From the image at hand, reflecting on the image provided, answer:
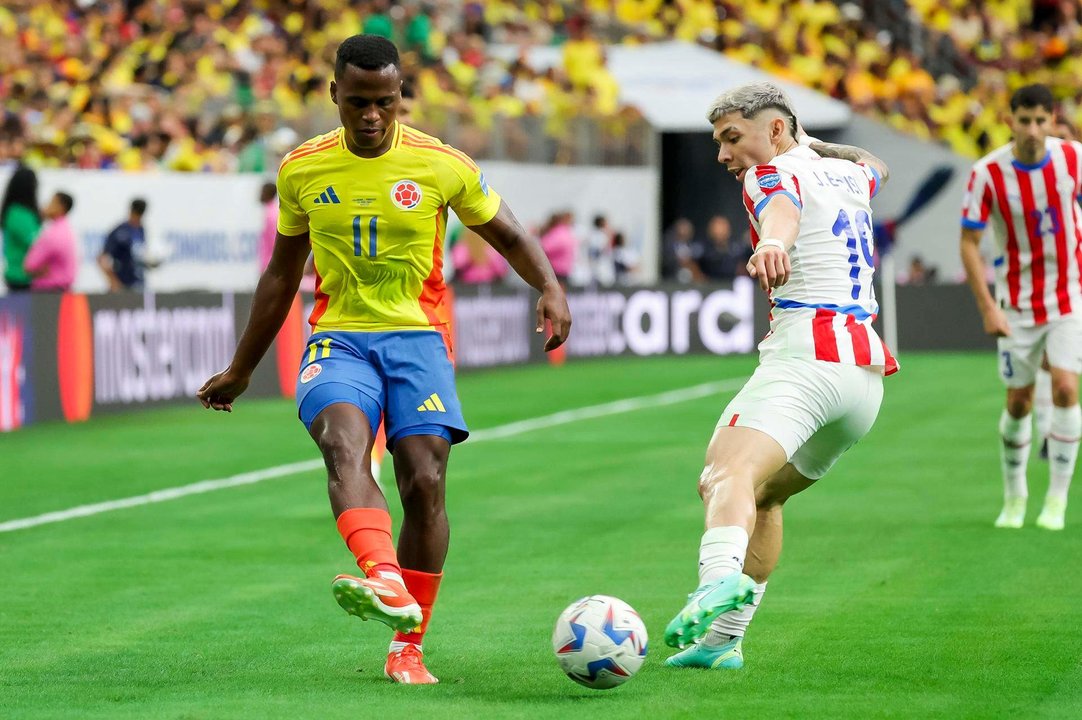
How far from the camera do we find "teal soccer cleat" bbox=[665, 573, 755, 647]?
5.26 metres

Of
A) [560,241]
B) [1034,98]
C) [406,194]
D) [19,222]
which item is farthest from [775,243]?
[560,241]

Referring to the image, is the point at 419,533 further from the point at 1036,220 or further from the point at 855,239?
the point at 1036,220

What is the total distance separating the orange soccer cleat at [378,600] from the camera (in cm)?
534

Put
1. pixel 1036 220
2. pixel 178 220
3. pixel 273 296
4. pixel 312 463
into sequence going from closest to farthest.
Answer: pixel 273 296, pixel 1036 220, pixel 312 463, pixel 178 220

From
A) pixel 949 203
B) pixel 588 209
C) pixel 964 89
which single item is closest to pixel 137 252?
pixel 588 209

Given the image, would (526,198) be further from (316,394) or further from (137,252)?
(316,394)

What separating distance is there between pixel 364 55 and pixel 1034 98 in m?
5.06

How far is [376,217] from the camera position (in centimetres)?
614

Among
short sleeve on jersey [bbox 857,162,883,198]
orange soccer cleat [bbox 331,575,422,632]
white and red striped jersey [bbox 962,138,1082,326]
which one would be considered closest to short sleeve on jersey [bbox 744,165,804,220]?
short sleeve on jersey [bbox 857,162,883,198]

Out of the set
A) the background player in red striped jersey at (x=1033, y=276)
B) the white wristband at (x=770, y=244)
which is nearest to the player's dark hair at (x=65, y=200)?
the background player in red striped jersey at (x=1033, y=276)

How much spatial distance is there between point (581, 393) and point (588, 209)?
910cm

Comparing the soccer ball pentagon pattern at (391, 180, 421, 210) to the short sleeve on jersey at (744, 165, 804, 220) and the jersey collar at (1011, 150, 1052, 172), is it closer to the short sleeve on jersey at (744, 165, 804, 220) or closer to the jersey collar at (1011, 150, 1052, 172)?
the short sleeve on jersey at (744, 165, 804, 220)

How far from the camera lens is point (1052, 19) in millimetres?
35094

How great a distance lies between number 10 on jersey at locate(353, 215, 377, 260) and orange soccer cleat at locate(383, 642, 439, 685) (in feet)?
4.32
